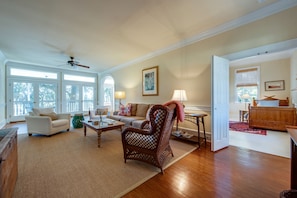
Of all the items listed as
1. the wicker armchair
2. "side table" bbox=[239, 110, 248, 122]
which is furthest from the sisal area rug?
"side table" bbox=[239, 110, 248, 122]

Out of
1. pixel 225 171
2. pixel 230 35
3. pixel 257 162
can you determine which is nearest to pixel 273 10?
pixel 230 35

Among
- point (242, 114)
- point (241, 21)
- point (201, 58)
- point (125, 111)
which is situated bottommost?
point (242, 114)

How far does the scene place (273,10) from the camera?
7.90ft

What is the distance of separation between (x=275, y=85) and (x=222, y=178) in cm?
602

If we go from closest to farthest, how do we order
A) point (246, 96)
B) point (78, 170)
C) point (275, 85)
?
point (78, 170) < point (275, 85) < point (246, 96)

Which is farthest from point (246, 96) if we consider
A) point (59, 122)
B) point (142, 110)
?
point (59, 122)

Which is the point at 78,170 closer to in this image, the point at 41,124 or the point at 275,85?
the point at 41,124

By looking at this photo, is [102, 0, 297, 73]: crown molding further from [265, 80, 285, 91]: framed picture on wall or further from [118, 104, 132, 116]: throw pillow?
[265, 80, 285, 91]: framed picture on wall

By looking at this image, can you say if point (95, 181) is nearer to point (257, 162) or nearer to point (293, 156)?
point (293, 156)

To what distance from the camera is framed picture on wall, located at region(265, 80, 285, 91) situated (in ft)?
17.6

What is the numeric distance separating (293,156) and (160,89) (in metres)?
3.55

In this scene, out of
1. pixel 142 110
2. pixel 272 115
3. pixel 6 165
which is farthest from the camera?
pixel 142 110

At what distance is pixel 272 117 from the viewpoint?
4.47 metres

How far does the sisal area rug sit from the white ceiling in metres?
2.81
